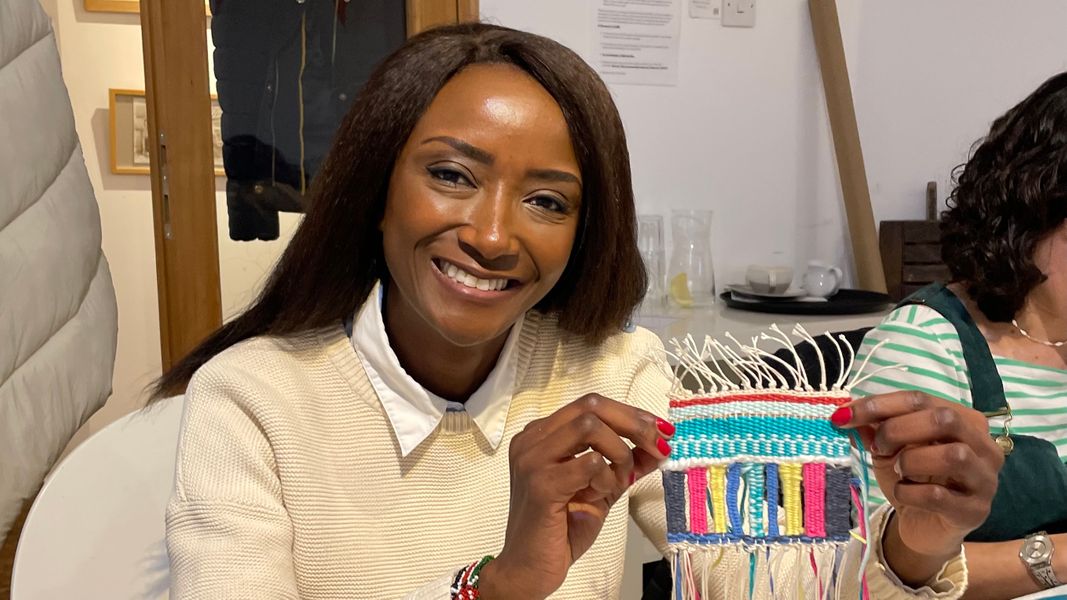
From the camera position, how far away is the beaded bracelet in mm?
870

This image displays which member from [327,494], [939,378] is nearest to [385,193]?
[327,494]

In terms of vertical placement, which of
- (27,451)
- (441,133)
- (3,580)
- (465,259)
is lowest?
(3,580)

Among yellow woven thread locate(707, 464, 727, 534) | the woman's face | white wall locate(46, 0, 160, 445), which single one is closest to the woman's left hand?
yellow woven thread locate(707, 464, 727, 534)

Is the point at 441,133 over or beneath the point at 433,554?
over

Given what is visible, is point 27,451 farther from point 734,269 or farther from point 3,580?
point 734,269

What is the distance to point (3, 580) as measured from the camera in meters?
1.50

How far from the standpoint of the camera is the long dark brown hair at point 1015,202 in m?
1.24

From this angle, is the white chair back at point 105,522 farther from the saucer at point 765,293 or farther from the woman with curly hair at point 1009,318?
the saucer at point 765,293

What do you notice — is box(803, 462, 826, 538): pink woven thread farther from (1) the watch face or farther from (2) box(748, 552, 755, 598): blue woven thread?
(1) the watch face

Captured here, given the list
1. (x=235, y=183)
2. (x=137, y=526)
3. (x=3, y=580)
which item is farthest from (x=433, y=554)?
(x=235, y=183)

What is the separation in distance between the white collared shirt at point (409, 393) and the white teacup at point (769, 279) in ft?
5.01

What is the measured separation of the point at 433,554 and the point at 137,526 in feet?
1.43

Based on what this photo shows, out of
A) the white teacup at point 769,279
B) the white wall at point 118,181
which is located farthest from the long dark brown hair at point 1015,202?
the white wall at point 118,181

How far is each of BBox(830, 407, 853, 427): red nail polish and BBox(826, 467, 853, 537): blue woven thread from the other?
0.04 m
